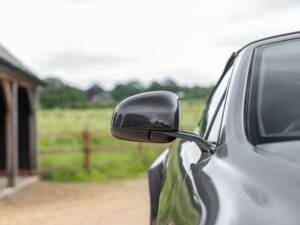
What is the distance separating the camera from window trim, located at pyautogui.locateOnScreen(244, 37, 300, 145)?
1764 millimetres

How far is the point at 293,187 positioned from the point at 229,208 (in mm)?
146

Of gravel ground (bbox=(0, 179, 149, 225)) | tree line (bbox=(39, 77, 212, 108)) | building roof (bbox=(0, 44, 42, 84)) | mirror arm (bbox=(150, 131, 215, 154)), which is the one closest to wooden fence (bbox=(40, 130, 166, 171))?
gravel ground (bbox=(0, 179, 149, 225))

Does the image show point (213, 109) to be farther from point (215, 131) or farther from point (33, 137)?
point (33, 137)

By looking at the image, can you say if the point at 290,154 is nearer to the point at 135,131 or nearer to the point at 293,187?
the point at 293,187

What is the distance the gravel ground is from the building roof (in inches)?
98.6

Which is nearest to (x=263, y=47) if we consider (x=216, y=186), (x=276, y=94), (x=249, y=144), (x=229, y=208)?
(x=276, y=94)

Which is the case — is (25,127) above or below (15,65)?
below

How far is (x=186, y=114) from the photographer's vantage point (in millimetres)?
40594

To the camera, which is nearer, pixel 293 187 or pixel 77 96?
pixel 293 187

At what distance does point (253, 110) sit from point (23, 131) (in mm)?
15147

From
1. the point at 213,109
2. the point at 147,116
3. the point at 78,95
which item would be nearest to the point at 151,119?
the point at 147,116

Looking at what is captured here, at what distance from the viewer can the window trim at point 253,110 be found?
1.76m

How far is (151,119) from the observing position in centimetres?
210

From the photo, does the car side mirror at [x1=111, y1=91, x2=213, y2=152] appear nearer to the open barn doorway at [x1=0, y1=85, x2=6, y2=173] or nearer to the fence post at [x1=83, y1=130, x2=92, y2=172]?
the open barn doorway at [x1=0, y1=85, x2=6, y2=173]
